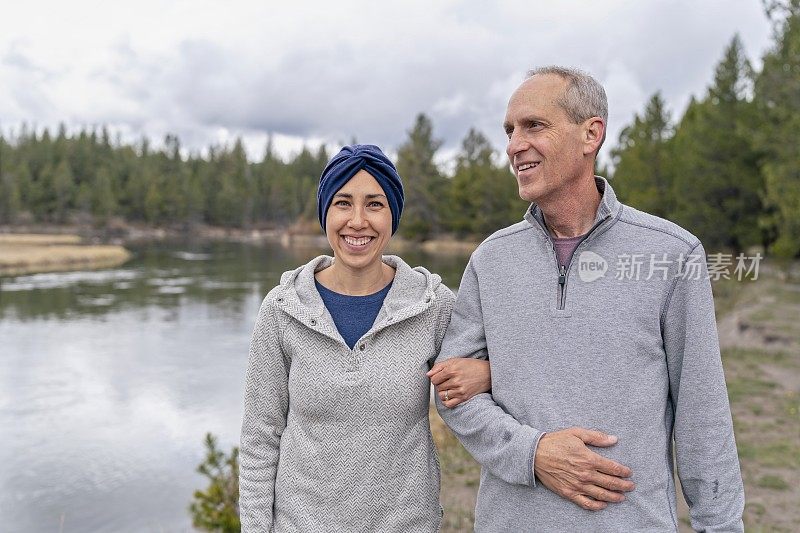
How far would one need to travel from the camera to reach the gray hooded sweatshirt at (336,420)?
2.26m

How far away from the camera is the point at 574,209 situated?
2.14m


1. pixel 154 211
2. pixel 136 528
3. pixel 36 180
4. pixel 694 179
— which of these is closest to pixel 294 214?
pixel 154 211

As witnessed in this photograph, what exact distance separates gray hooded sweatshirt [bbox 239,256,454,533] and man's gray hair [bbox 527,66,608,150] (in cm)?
80

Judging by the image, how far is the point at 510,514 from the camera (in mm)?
2094

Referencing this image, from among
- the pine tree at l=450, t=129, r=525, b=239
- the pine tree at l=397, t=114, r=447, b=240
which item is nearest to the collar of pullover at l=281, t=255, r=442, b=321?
the pine tree at l=450, t=129, r=525, b=239

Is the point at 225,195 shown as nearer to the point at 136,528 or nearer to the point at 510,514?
the point at 136,528

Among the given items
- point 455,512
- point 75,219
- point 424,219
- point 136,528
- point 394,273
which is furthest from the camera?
point 75,219

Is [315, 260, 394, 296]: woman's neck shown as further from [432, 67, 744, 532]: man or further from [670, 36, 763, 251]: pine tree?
[670, 36, 763, 251]: pine tree

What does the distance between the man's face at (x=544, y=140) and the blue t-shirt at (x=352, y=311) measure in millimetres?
675

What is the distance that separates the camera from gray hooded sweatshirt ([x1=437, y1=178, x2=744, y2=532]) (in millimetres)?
1950

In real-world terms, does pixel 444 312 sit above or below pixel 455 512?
above

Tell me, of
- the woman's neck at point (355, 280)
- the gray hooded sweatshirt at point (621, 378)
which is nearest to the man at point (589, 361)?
the gray hooded sweatshirt at point (621, 378)

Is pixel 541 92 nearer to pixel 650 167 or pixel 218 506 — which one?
pixel 218 506

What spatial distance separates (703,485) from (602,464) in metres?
0.33
